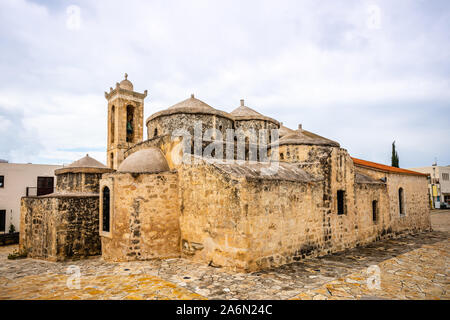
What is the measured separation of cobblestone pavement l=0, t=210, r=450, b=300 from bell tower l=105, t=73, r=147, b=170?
911 centimetres

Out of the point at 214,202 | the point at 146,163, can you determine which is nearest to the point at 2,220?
the point at 146,163

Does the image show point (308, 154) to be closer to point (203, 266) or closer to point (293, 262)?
point (293, 262)

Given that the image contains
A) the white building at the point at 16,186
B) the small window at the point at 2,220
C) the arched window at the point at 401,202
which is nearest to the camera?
the arched window at the point at 401,202

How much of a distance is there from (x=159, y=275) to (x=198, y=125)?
230 inches

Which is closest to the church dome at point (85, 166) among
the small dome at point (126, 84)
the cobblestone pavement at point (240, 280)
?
the cobblestone pavement at point (240, 280)

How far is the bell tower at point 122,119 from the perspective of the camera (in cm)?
1658

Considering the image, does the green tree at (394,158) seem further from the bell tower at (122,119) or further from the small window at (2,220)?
the small window at (2,220)

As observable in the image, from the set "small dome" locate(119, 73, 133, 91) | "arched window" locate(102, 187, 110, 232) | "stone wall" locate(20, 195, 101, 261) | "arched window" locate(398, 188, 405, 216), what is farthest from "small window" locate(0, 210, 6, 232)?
"arched window" locate(398, 188, 405, 216)

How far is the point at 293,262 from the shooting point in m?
7.52

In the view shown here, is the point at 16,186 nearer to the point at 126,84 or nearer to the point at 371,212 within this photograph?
the point at 126,84

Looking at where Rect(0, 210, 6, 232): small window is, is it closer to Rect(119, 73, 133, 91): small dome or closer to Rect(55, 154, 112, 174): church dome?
Rect(55, 154, 112, 174): church dome

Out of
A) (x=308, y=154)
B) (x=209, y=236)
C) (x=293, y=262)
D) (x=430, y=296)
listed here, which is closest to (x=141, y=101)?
(x=308, y=154)

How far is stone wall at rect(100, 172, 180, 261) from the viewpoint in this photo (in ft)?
25.8

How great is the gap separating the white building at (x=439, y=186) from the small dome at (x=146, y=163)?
120 ft
